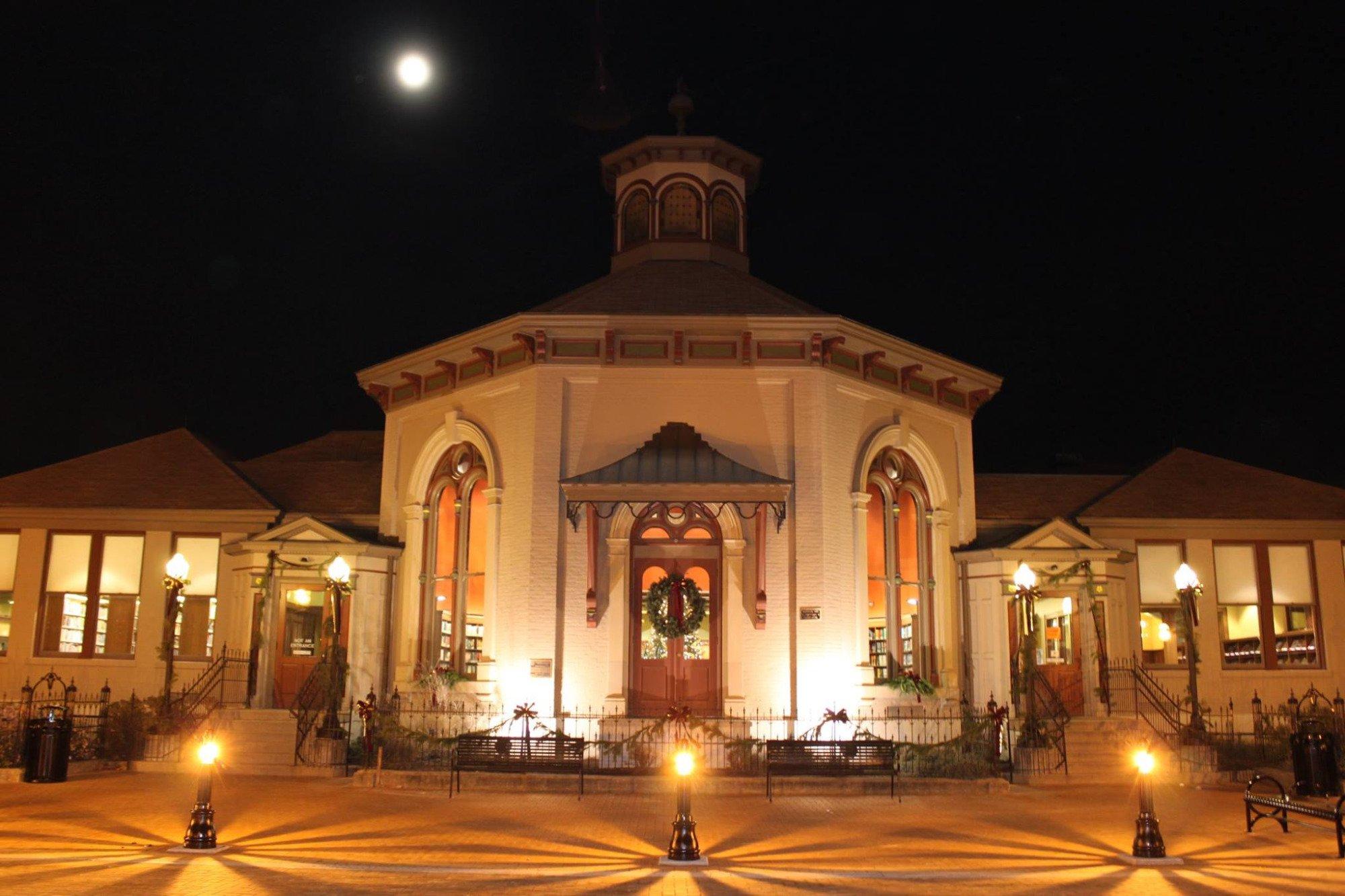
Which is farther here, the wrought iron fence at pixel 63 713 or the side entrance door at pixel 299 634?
the side entrance door at pixel 299 634

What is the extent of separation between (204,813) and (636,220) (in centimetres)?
1782

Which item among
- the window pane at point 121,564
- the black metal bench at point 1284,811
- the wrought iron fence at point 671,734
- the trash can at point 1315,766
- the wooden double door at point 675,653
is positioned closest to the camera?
the black metal bench at point 1284,811

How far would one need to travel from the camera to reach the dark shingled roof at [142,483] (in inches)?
981

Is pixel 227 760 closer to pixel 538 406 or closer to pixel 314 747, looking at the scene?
pixel 314 747

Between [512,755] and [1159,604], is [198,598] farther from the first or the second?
[1159,604]

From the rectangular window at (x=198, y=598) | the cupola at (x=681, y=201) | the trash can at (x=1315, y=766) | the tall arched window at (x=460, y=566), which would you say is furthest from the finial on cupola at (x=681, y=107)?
the trash can at (x=1315, y=766)

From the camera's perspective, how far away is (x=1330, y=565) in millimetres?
24953

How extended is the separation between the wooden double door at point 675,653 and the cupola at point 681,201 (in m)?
7.95

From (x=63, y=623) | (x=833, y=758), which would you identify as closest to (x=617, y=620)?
(x=833, y=758)

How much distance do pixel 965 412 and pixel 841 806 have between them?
37.0ft

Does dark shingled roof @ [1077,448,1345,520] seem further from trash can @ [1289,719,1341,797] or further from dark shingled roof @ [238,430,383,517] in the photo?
dark shingled roof @ [238,430,383,517]

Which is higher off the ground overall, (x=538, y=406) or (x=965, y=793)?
(x=538, y=406)

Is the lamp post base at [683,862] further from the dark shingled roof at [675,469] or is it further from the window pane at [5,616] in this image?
the window pane at [5,616]

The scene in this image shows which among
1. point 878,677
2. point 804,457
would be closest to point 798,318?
point 804,457
